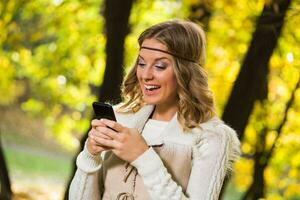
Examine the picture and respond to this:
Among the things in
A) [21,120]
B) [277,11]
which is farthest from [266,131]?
[21,120]

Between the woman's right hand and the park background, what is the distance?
140 centimetres

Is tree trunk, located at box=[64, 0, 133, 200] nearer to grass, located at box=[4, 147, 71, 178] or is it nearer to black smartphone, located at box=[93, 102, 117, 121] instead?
black smartphone, located at box=[93, 102, 117, 121]

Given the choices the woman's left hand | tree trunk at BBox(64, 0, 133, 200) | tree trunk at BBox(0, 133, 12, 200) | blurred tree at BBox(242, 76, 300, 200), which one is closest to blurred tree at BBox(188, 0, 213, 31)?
blurred tree at BBox(242, 76, 300, 200)

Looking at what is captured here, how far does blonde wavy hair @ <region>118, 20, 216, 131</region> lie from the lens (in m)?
2.40

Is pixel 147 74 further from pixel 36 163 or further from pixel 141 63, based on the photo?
pixel 36 163

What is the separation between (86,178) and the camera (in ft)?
7.97

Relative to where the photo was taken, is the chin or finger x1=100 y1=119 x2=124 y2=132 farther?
the chin

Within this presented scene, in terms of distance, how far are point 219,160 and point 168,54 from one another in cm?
47

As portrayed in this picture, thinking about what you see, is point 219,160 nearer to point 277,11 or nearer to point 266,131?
point 277,11

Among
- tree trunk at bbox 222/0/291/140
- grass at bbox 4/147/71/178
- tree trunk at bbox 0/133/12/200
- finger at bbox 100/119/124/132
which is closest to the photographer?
finger at bbox 100/119/124/132

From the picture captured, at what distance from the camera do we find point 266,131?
5.98 meters

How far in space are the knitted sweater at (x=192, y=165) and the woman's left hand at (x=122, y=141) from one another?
3cm

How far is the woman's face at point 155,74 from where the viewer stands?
2.39m

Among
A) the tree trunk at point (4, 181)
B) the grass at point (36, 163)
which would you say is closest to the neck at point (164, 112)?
the tree trunk at point (4, 181)
